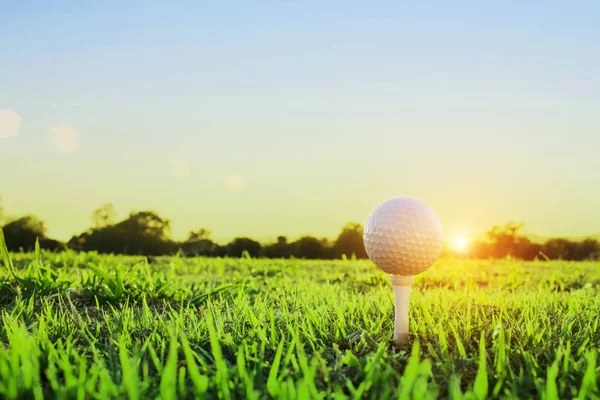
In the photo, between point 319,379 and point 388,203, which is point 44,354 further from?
point 388,203

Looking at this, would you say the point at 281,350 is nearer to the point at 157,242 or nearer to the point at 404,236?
the point at 404,236

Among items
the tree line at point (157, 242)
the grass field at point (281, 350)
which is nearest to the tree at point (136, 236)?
the tree line at point (157, 242)

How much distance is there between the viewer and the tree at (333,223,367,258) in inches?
503

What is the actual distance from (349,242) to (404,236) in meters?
10.1

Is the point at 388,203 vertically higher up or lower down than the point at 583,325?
higher up

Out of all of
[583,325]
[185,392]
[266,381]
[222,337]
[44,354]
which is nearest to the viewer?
[185,392]

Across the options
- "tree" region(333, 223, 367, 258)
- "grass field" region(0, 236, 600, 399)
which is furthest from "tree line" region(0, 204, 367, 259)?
"grass field" region(0, 236, 600, 399)

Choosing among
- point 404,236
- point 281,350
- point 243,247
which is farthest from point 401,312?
point 243,247

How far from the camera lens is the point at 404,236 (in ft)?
9.07

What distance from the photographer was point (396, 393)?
1959mm

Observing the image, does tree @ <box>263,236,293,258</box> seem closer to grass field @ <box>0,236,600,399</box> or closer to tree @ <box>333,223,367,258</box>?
tree @ <box>333,223,367,258</box>

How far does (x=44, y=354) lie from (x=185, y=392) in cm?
79

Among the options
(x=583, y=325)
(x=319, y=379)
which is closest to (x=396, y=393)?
(x=319, y=379)

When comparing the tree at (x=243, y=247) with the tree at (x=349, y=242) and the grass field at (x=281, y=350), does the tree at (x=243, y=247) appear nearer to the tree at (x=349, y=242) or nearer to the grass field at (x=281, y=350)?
the tree at (x=349, y=242)
